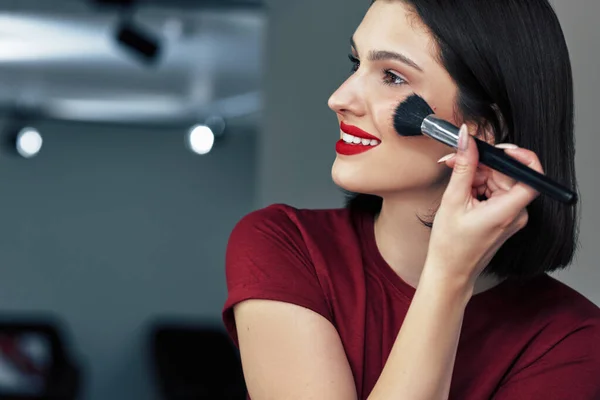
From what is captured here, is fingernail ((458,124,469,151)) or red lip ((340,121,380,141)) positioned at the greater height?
red lip ((340,121,380,141))

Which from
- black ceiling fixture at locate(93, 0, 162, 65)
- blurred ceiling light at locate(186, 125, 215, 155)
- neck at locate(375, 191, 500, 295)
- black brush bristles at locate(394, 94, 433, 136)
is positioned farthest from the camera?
blurred ceiling light at locate(186, 125, 215, 155)

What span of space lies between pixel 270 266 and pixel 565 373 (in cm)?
38

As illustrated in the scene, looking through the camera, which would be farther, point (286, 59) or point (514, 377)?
point (286, 59)

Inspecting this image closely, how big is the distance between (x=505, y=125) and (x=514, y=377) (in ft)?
1.02

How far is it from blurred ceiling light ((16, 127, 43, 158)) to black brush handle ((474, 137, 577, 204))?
23.8ft

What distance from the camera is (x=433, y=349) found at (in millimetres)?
986

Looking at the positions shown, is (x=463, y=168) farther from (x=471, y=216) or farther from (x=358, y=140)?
(x=358, y=140)

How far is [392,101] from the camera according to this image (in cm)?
111

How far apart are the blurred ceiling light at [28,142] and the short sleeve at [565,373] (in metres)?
7.12

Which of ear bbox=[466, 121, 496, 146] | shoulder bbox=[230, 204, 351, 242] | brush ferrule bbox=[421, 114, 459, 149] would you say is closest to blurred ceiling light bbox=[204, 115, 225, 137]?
shoulder bbox=[230, 204, 351, 242]

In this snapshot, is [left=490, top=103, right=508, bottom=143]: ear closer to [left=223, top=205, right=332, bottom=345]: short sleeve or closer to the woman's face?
the woman's face

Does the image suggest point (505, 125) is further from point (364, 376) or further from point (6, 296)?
point (6, 296)

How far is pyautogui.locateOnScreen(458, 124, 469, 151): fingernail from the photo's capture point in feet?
3.04

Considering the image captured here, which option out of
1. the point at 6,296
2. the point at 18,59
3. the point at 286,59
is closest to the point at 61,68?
the point at 18,59
